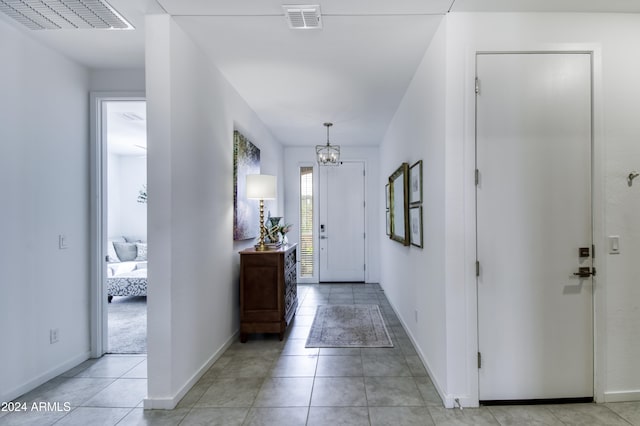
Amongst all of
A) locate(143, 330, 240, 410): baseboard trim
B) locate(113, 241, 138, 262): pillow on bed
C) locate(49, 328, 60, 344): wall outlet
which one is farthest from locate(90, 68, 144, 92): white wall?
locate(113, 241, 138, 262): pillow on bed

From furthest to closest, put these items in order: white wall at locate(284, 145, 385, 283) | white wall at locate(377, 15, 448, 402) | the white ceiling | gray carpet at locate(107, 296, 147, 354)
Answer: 1. white wall at locate(284, 145, 385, 283)
2. gray carpet at locate(107, 296, 147, 354)
3. white wall at locate(377, 15, 448, 402)
4. the white ceiling

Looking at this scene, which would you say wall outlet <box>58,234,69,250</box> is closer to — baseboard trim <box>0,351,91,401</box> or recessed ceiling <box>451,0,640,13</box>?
baseboard trim <box>0,351,91,401</box>

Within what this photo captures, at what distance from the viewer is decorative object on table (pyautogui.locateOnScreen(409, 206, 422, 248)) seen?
116 inches

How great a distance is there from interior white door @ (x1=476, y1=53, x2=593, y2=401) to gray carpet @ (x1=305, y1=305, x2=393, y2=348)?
52.4 inches

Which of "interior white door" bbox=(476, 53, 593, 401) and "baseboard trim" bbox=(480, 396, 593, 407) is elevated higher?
"interior white door" bbox=(476, 53, 593, 401)

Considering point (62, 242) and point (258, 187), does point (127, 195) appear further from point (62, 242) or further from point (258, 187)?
point (258, 187)

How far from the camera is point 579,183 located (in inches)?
87.8

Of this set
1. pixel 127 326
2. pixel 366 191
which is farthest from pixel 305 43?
pixel 366 191

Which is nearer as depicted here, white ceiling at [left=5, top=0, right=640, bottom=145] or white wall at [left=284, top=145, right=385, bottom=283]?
white ceiling at [left=5, top=0, right=640, bottom=145]

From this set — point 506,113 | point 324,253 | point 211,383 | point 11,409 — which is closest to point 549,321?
point 506,113

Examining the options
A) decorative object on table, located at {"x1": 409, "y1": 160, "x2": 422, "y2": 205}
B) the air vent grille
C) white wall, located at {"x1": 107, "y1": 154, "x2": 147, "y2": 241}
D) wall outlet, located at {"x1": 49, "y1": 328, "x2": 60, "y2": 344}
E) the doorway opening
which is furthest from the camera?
A: white wall, located at {"x1": 107, "y1": 154, "x2": 147, "y2": 241}

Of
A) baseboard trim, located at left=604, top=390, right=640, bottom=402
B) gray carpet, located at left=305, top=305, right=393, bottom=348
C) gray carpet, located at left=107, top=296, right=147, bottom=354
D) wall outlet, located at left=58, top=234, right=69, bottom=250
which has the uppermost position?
wall outlet, located at left=58, top=234, right=69, bottom=250

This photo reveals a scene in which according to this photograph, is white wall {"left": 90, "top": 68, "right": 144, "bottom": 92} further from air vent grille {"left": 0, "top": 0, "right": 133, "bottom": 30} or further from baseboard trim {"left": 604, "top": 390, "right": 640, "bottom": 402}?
baseboard trim {"left": 604, "top": 390, "right": 640, "bottom": 402}

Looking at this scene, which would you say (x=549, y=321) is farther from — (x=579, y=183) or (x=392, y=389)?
(x=392, y=389)
